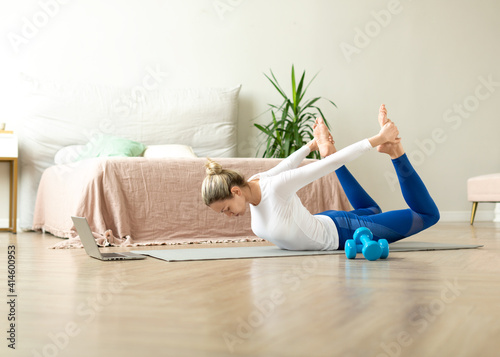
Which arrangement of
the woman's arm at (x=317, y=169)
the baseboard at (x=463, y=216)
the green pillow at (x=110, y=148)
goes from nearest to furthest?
the woman's arm at (x=317, y=169) → the green pillow at (x=110, y=148) → the baseboard at (x=463, y=216)

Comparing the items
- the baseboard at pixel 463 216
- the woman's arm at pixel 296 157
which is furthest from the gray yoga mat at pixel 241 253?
the baseboard at pixel 463 216

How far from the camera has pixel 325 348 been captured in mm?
974

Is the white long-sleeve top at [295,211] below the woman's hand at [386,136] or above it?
below

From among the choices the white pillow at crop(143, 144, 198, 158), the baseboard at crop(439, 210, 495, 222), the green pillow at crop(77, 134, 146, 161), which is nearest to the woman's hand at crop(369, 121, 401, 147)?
the white pillow at crop(143, 144, 198, 158)

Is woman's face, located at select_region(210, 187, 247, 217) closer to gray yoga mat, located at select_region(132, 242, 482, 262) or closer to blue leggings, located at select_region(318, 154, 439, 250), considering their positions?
gray yoga mat, located at select_region(132, 242, 482, 262)

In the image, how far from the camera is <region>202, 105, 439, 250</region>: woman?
93.0 inches

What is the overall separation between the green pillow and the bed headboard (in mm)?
321

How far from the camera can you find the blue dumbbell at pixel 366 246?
230cm

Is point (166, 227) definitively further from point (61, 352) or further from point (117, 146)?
point (61, 352)

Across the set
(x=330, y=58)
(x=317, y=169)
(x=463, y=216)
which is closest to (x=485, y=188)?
(x=463, y=216)

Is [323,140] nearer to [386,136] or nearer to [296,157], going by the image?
[296,157]

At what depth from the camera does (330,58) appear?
5816 millimetres

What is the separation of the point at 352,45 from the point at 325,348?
17.2 feet

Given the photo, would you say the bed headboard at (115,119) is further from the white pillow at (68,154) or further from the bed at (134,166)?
the white pillow at (68,154)
